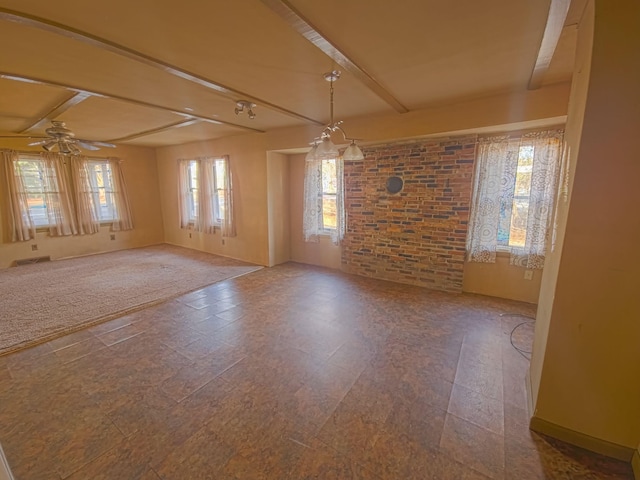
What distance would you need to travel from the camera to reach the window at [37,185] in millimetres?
5125

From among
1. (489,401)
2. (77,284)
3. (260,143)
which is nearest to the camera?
(489,401)

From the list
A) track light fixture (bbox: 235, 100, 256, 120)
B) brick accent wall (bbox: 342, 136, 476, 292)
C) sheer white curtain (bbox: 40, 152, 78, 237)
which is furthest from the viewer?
sheer white curtain (bbox: 40, 152, 78, 237)

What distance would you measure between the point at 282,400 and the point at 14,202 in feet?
20.5

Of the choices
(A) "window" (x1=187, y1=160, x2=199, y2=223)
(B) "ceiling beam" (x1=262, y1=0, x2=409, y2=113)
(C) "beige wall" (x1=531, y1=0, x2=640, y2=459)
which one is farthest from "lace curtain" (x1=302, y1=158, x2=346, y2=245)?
(C) "beige wall" (x1=531, y1=0, x2=640, y2=459)

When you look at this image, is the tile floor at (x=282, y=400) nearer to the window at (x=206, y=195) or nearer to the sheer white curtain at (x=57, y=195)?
the window at (x=206, y=195)

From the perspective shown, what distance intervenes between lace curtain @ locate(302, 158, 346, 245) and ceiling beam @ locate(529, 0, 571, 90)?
8.77ft

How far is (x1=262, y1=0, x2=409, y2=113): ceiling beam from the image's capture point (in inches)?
59.6

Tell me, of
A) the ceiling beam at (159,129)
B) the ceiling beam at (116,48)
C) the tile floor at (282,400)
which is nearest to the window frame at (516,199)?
the tile floor at (282,400)

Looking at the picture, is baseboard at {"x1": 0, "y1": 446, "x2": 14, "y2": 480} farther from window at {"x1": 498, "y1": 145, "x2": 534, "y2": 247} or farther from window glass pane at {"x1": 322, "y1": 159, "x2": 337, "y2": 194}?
window at {"x1": 498, "y1": 145, "x2": 534, "y2": 247}

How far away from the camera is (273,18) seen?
64.1 inches

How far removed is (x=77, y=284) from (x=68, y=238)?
2251 millimetres

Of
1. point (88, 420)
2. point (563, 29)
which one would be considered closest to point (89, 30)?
point (88, 420)

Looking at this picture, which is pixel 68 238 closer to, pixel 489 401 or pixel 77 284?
pixel 77 284

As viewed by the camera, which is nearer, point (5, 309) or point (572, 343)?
point (572, 343)
